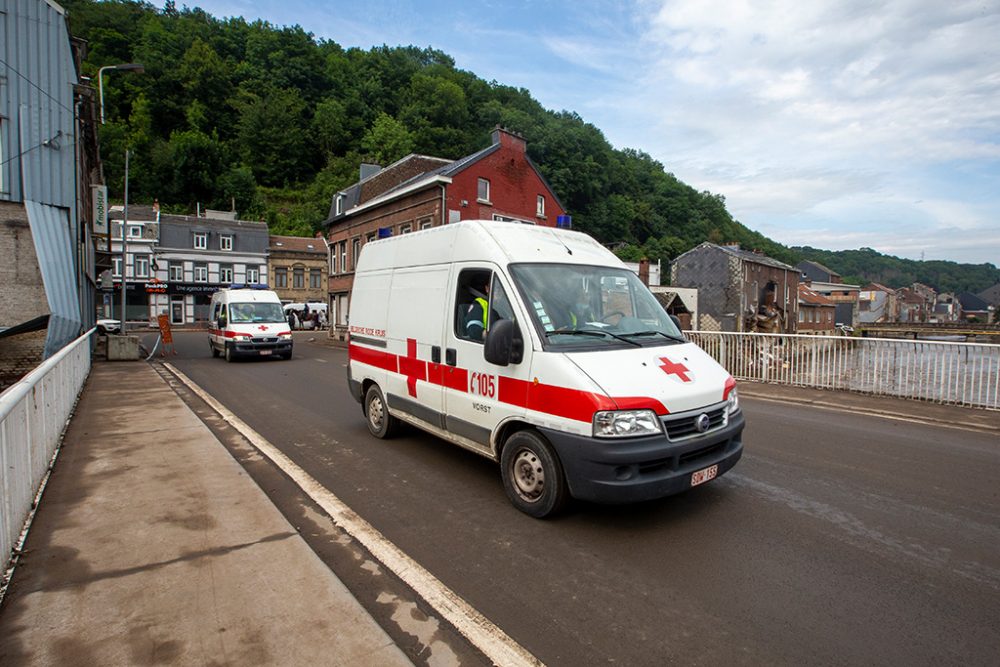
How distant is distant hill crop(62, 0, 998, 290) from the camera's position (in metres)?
66.5

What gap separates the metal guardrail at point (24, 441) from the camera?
3.38m

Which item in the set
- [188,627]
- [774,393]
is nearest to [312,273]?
[774,393]

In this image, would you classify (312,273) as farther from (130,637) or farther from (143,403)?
(130,637)

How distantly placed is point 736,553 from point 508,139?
27558 millimetres

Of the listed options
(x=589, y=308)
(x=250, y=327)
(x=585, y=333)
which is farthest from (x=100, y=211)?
(x=585, y=333)

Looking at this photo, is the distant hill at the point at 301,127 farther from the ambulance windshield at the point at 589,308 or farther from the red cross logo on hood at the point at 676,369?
the red cross logo on hood at the point at 676,369

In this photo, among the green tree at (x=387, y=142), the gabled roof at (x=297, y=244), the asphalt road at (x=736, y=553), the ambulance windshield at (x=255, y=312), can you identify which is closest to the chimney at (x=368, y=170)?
the gabled roof at (x=297, y=244)

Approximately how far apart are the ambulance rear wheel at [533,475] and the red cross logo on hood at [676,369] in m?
1.12

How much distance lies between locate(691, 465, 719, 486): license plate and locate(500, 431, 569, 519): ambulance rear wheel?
0.97m

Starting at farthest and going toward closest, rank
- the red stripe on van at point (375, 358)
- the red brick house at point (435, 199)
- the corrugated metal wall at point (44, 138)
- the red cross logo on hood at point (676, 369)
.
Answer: the red brick house at point (435, 199)
the corrugated metal wall at point (44, 138)
the red stripe on van at point (375, 358)
the red cross logo on hood at point (676, 369)

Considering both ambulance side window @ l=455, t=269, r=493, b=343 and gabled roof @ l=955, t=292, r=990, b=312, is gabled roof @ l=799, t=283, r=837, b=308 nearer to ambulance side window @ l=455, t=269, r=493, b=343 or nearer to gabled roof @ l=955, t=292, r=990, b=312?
ambulance side window @ l=455, t=269, r=493, b=343

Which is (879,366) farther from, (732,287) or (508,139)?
(732,287)

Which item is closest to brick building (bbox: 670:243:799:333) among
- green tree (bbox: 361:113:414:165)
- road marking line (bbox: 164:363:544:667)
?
road marking line (bbox: 164:363:544:667)

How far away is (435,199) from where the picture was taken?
83.1 feet
